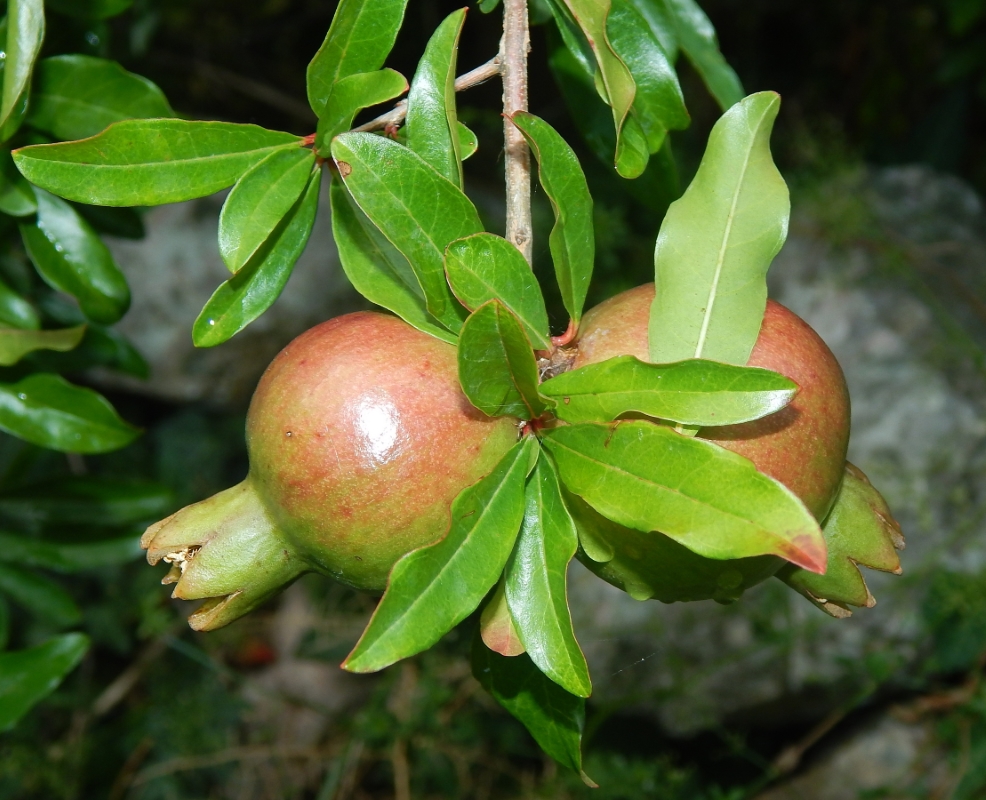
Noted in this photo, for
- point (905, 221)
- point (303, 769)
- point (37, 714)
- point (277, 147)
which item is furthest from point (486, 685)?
point (905, 221)

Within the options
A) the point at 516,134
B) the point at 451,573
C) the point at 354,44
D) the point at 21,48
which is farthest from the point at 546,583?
the point at 21,48

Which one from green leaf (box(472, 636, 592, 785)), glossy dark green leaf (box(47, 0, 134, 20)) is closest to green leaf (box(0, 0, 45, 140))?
glossy dark green leaf (box(47, 0, 134, 20))

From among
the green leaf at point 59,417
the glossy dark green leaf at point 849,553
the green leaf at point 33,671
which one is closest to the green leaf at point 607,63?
the glossy dark green leaf at point 849,553

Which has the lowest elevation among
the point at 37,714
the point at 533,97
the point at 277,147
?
the point at 37,714

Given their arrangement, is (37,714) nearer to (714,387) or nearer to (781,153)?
(714,387)

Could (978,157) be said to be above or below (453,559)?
below

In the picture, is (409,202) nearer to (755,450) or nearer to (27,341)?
(755,450)

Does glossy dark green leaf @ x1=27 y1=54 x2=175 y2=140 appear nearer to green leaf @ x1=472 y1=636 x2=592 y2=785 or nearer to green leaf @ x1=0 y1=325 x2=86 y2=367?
green leaf @ x1=0 y1=325 x2=86 y2=367
